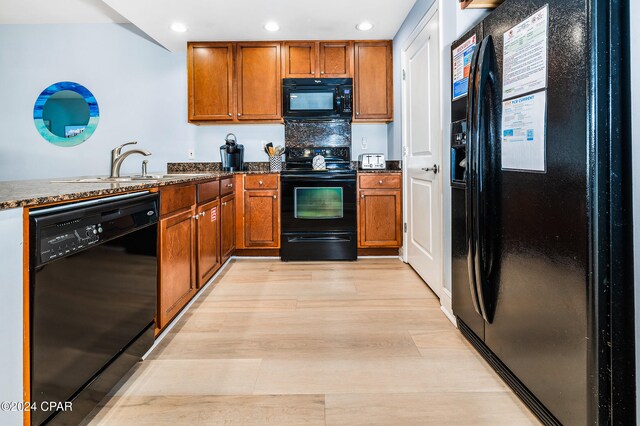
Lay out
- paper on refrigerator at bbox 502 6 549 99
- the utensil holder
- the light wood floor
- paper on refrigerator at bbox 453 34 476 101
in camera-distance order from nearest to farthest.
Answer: paper on refrigerator at bbox 502 6 549 99
the light wood floor
paper on refrigerator at bbox 453 34 476 101
the utensil holder

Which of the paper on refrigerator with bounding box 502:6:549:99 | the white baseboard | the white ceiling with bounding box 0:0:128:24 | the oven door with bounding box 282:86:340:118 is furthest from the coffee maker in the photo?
the paper on refrigerator with bounding box 502:6:549:99

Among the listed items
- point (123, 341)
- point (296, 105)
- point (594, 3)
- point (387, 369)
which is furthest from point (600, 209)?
point (296, 105)

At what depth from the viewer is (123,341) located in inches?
58.4

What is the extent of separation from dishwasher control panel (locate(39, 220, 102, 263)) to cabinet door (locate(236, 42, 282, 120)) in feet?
9.64

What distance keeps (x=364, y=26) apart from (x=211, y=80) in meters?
1.62

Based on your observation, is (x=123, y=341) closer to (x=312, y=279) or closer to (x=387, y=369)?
(x=387, y=369)

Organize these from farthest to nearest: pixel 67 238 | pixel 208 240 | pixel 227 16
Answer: pixel 227 16, pixel 208 240, pixel 67 238

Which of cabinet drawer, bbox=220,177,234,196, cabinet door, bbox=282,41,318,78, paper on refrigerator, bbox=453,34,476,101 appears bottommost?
cabinet drawer, bbox=220,177,234,196

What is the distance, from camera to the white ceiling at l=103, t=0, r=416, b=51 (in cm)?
312

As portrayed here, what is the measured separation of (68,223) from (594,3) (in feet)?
4.99

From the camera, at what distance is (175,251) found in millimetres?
2082

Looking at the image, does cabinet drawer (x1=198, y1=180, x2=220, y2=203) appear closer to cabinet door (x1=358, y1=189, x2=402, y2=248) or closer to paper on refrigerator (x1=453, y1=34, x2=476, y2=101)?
cabinet door (x1=358, y1=189, x2=402, y2=248)

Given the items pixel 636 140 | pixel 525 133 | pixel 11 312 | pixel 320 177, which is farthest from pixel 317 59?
pixel 11 312

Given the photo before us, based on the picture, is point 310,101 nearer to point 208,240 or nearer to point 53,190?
point 208,240
